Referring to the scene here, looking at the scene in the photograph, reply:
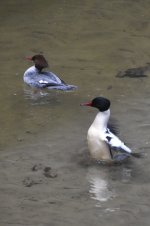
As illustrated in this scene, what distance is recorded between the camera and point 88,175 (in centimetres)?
739

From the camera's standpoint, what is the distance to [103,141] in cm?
772

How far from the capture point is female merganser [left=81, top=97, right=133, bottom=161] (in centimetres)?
763

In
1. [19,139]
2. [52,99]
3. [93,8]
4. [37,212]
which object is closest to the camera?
[37,212]

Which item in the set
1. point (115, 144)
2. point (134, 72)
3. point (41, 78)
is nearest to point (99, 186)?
point (115, 144)

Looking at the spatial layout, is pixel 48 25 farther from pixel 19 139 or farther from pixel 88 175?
pixel 88 175

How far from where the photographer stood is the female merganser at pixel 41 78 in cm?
952

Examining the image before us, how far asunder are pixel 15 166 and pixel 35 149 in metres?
0.55

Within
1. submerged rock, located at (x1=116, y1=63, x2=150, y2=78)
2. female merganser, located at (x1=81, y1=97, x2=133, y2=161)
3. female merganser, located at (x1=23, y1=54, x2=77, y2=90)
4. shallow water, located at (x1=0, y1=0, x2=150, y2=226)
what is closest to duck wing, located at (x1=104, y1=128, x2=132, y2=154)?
female merganser, located at (x1=81, y1=97, x2=133, y2=161)

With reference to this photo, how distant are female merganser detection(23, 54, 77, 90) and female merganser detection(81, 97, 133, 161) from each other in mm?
1609

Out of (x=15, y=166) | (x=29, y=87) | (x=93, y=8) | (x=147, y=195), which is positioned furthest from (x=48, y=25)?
(x=147, y=195)

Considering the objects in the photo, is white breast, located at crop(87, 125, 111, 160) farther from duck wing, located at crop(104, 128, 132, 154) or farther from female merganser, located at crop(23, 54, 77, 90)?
female merganser, located at crop(23, 54, 77, 90)

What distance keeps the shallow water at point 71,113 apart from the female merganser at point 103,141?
15 cm

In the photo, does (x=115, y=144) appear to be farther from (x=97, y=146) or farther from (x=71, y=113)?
(x=71, y=113)

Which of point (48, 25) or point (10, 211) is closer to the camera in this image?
point (10, 211)
